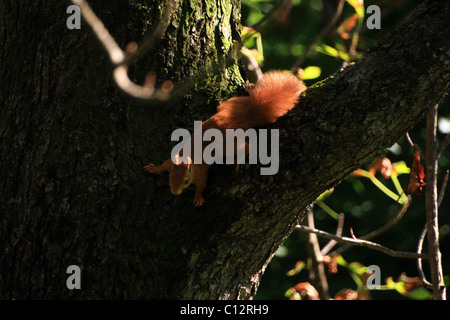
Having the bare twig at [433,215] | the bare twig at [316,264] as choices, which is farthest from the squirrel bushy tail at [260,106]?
the bare twig at [316,264]

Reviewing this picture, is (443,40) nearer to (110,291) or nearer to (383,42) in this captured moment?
(383,42)

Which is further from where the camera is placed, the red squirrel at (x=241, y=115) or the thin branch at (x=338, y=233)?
the thin branch at (x=338, y=233)

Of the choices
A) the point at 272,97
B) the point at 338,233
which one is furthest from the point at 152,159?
the point at 338,233

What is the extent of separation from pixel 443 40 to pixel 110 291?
3.98 ft

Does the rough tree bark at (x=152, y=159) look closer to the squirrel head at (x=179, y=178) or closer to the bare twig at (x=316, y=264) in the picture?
the squirrel head at (x=179, y=178)

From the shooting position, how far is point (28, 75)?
1765 millimetres

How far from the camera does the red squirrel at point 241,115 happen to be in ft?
5.39

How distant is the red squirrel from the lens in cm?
164

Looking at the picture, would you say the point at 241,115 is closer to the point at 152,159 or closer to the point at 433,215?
the point at 152,159

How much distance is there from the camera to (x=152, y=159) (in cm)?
171

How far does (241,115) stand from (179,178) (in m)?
0.29

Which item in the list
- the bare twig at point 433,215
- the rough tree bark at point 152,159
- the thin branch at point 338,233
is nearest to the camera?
the rough tree bark at point 152,159

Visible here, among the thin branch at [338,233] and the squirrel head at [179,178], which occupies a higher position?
the thin branch at [338,233]
